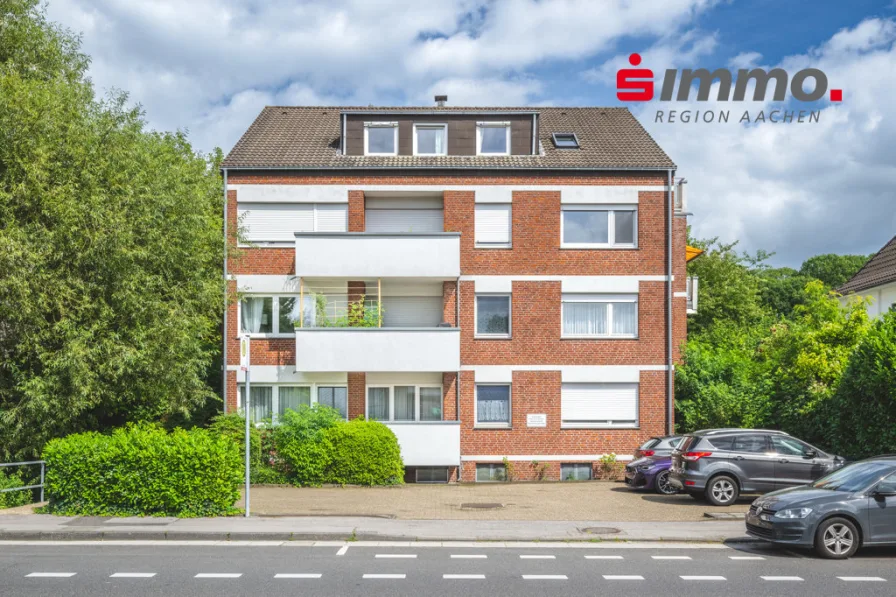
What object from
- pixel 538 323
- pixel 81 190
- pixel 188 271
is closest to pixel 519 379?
pixel 538 323

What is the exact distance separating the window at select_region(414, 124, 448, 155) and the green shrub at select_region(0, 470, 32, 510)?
1460 centimetres

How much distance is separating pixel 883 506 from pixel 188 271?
54.1ft

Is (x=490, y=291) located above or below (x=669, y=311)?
above

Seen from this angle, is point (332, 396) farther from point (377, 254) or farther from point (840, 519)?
point (840, 519)

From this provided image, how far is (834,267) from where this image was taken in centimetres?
7631

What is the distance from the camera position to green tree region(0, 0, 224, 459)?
60.7 feet

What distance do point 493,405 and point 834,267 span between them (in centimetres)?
6011

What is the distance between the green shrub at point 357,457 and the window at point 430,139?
9304mm

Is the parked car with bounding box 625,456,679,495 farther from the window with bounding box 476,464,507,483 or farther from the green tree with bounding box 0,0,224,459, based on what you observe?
the green tree with bounding box 0,0,224,459

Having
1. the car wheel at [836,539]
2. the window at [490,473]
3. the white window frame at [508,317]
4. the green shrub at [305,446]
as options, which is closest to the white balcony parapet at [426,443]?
the window at [490,473]

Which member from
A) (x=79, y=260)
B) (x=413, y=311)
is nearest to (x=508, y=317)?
(x=413, y=311)

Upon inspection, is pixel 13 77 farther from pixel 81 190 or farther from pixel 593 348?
pixel 593 348

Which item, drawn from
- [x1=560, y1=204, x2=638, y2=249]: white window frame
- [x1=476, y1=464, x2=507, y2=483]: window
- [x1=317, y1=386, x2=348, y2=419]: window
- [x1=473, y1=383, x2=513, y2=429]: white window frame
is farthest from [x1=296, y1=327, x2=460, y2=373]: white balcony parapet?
[x1=560, y1=204, x2=638, y2=249]: white window frame

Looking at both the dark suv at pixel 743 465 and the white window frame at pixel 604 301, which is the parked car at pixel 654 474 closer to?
the dark suv at pixel 743 465
